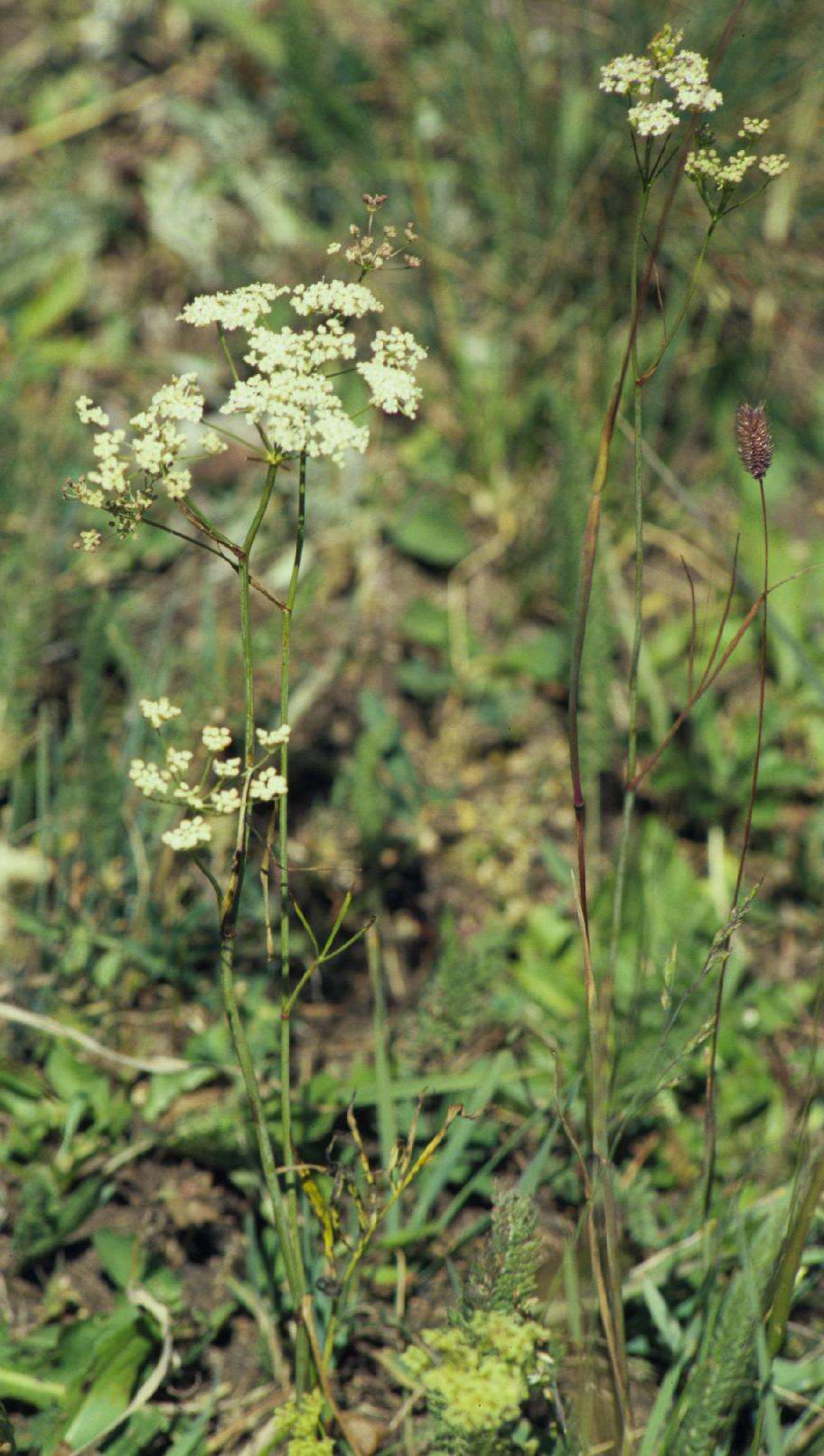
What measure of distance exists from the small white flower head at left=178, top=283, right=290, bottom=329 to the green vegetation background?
888 millimetres

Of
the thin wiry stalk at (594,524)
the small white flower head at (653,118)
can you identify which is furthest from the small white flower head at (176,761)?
the small white flower head at (653,118)

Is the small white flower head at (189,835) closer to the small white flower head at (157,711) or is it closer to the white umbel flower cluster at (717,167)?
the small white flower head at (157,711)

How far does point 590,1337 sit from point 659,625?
179 centimetres

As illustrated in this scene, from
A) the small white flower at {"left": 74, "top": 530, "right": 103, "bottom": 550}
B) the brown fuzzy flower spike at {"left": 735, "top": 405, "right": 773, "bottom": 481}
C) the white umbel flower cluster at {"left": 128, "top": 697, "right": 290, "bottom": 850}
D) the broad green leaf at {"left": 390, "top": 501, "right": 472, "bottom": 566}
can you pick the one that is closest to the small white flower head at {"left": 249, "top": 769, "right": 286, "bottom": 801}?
the white umbel flower cluster at {"left": 128, "top": 697, "right": 290, "bottom": 850}

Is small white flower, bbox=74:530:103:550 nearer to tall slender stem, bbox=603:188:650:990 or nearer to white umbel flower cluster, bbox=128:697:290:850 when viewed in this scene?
white umbel flower cluster, bbox=128:697:290:850

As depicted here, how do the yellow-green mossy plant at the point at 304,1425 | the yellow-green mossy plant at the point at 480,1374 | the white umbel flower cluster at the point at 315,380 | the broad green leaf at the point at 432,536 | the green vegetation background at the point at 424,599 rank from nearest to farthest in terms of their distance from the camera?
the white umbel flower cluster at the point at 315,380 → the yellow-green mossy plant at the point at 480,1374 → the yellow-green mossy plant at the point at 304,1425 → the green vegetation background at the point at 424,599 → the broad green leaf at the point at 432,536

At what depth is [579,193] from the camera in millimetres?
2818

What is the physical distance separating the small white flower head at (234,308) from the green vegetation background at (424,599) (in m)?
0.89

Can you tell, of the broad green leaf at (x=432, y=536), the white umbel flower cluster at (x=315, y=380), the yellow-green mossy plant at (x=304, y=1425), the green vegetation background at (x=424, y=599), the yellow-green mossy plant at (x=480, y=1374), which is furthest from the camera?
the broad green leaf at (x=432, y=536)

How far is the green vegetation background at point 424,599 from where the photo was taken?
1.89m

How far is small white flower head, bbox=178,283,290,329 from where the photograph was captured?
1088mm

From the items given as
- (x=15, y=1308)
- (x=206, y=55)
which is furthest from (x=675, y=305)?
(x=15, y=1308)

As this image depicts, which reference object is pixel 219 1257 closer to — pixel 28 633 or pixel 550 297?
pixel 28 633

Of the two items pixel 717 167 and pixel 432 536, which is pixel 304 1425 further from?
pixel 432 536
